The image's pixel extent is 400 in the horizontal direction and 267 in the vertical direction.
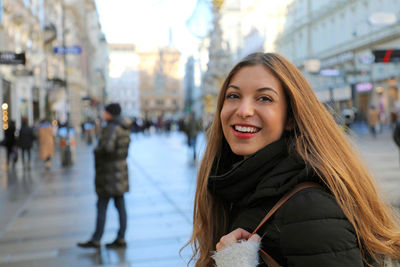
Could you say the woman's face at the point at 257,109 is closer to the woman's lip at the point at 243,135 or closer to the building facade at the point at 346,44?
the woman's lip at the point at 243,135

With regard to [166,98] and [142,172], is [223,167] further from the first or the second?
[166,98]

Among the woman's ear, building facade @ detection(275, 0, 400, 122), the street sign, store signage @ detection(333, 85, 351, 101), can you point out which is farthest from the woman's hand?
store signage @ detection(333, 85, 351, 101)

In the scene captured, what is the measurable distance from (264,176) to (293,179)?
0.17 m

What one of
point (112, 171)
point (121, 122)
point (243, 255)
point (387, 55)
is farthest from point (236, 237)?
point (387, 55)

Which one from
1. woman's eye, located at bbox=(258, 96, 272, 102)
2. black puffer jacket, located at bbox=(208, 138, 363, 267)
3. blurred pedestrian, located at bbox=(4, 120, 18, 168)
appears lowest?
blurred pedestrian, located at bbox=(4, 120, 18, 168)

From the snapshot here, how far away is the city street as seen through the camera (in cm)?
591

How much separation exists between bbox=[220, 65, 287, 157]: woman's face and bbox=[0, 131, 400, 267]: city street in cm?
57

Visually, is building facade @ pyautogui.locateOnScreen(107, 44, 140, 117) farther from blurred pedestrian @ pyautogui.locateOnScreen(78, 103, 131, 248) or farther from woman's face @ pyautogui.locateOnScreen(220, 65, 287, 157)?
woman's face @ pyautogui.locateOnScreen(220, 65, 287, 157)

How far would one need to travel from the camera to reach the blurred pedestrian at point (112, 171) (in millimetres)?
6398

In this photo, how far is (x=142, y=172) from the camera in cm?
1530

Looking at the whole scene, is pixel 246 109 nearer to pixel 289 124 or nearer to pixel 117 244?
pixel 289 124

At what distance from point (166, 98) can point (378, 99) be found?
102606 millimetres

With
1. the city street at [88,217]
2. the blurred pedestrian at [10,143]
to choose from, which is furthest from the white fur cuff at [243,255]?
the blurred pedestrian at [10,143]

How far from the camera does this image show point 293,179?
4.86 feet
